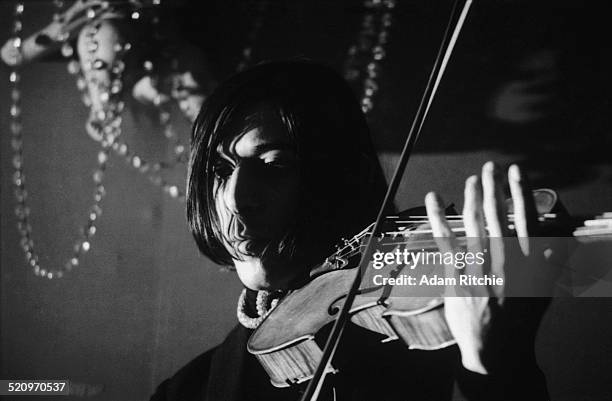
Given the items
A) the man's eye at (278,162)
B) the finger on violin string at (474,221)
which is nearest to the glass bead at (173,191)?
the man's eye at (278,162)

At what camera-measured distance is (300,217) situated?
1.16 m

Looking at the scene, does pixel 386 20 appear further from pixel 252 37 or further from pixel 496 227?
pixel 496 227

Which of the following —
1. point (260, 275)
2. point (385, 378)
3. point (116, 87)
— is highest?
point (116, 87)

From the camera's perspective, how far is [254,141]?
1.20 m

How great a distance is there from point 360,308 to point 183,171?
A: 498 mm

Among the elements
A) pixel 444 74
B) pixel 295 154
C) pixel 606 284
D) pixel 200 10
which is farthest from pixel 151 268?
pixel 606 284

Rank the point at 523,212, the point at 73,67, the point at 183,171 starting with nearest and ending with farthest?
the point at 523,212 < the point at 183,171 < the point at 73,67

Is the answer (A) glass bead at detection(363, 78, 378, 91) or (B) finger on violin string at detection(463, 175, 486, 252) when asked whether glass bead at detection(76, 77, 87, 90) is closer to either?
(A) glass bead at detection(363, 78, 378, 91)

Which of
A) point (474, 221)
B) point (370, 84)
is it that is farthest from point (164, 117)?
point (474, 221)

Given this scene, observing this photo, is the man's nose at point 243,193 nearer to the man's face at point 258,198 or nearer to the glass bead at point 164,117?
the man's face at point 258,198

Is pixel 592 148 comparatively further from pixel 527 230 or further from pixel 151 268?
pixel 151 268

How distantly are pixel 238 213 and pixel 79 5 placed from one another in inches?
23.7

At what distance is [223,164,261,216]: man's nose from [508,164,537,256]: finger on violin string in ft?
1.42

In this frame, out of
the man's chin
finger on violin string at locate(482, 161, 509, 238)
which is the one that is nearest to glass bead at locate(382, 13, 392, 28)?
finger on violin string at locate(482, 161, 509, 238)
